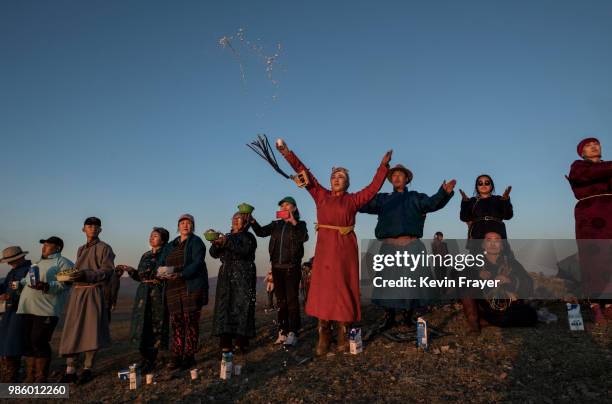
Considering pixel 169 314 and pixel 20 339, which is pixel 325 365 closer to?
pixel 169 314

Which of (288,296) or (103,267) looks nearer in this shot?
(103,267)

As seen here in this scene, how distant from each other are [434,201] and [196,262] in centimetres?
367

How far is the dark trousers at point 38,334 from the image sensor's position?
5867 mm

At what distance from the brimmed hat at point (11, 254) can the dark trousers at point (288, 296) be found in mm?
4083

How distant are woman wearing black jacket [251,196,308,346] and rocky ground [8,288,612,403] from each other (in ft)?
1.66

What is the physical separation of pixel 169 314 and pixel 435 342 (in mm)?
3860

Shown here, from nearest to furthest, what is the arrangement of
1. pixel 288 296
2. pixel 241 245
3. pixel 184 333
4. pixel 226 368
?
pixel 226 368, pixel 184 333, pixel 241 245, pixel 288 296

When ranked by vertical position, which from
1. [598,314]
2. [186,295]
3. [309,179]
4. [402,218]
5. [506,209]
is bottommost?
[598,314]

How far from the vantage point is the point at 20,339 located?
604cm

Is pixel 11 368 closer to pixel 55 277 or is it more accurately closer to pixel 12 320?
pixel 12 320

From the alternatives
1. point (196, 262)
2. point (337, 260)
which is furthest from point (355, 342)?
point (196, 262)

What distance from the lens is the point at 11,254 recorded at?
22.2 feet

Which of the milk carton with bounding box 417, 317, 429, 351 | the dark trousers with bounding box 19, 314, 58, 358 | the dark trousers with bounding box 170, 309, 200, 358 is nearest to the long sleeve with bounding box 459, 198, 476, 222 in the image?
the milk carton with bounding box 417, 317, 429, 351

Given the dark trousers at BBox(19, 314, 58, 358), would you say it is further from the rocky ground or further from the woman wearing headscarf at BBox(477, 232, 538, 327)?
the woman wearing headscarf at BBox(477, 232, 538, 327)
